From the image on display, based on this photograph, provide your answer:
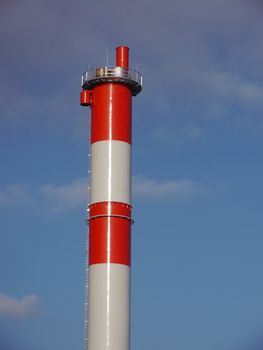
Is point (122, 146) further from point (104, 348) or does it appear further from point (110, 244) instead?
point (104, 348)

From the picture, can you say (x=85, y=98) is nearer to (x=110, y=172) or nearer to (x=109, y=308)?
(x=110, y=172)

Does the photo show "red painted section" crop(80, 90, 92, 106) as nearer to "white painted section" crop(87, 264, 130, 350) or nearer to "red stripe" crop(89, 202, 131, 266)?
"red stripe" crop(89, 202, 131, 266)

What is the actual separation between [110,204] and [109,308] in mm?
6212

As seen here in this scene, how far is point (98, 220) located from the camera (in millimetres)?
63312

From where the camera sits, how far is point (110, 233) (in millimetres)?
62875

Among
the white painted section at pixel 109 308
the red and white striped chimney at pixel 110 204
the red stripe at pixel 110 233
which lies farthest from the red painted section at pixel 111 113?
the white painted section at pixel 109 308

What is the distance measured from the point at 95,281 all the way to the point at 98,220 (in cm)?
367

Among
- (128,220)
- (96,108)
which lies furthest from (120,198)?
(96,108)

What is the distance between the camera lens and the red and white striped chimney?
6178 centimetres

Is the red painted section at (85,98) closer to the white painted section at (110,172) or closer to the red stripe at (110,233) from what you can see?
the white painted section at (110,172)

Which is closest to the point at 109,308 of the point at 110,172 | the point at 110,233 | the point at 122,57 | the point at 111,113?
the point at 110,233

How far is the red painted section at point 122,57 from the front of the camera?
66.7 meters

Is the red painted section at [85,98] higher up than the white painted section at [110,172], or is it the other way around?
the red painted section at [85,98]

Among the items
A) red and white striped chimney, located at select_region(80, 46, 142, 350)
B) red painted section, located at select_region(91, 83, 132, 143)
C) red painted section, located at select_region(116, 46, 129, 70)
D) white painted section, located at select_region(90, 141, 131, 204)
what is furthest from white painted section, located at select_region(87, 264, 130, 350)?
red painted section, located at select_region(116, 46, 129, 70)
